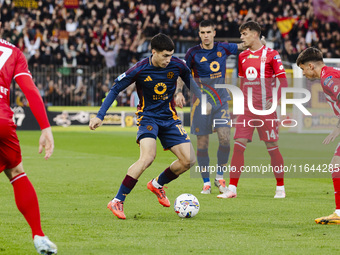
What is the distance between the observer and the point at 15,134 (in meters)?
4.90

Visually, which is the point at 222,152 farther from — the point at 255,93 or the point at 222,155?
the point at 255,93

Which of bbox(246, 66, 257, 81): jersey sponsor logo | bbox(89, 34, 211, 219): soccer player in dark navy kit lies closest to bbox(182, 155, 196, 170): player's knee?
bbox(89, 34, 211, 219): soccer player in dark navy kit

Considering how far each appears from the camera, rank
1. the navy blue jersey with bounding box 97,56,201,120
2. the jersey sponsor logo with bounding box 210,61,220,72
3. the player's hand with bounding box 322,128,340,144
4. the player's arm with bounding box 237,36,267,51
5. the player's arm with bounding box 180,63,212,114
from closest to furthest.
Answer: the player's hand with bounding box 322,128,340,144 < the navy blue jersey with bounding box 97,56,201,120 < the player's arm with bounding box 180,63,212,114 < the player's arm with bounding box 237,36,267,51 < the jersey sponsor logo with bounding box 210,61,220,72

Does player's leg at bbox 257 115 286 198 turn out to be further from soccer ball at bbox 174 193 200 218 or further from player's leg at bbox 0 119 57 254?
player's leg at bbox 0 119 57 254

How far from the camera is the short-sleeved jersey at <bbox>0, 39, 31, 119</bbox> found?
4.84 metres

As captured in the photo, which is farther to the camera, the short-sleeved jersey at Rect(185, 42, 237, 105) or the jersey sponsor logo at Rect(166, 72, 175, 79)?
the short-sleeved jersey at Rect(185, 42, 237, 105)

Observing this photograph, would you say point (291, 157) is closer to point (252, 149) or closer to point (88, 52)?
point (252, 149)

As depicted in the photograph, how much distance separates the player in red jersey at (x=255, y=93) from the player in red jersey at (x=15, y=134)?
430 cm

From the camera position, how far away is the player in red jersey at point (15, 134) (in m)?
4.79

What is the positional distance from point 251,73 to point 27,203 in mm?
4808

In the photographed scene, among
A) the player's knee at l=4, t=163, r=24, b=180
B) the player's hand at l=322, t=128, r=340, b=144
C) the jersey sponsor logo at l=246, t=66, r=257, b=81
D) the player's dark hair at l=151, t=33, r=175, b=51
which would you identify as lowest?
the player's knee at l=4, t=163, r=24, b=180

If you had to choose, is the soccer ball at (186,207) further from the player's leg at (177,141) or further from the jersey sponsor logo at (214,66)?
the jersey sponsor logo at (214,66)

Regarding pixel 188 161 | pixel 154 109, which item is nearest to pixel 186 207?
pixel 188 161

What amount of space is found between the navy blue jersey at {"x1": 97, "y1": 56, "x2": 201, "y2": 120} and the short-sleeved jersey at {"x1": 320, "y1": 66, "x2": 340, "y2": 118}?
1755mm
